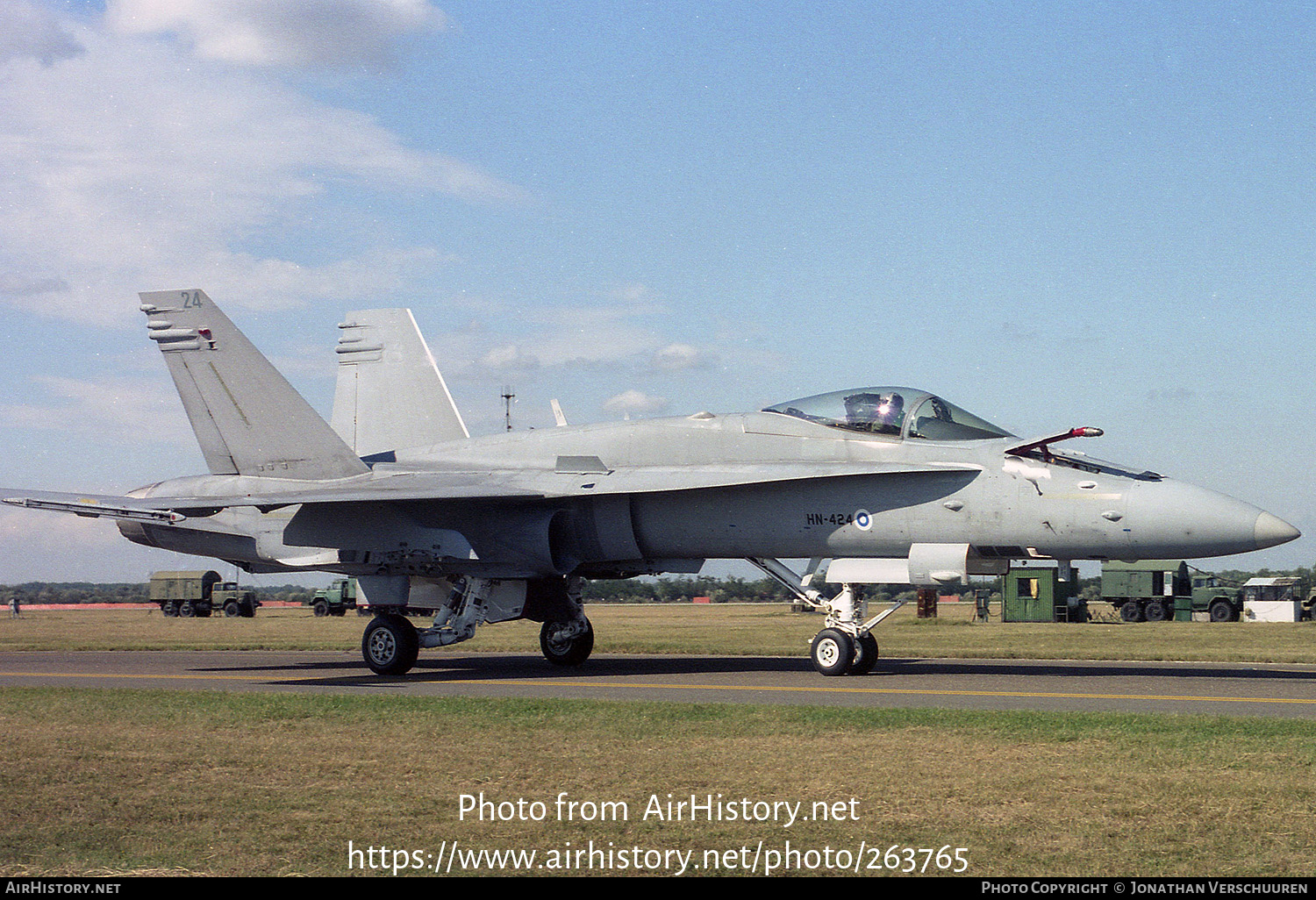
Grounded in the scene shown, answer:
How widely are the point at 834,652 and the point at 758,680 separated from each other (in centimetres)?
105

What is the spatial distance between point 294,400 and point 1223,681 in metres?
13.2

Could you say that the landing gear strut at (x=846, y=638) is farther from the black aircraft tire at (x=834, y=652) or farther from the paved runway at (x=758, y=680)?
the paved runway at (x=758, y=680)

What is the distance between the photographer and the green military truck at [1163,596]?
139 feet

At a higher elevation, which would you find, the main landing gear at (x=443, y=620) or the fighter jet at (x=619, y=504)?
the fighter jet at (x=619, y=504)

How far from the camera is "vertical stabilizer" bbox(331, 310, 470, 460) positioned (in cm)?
2138

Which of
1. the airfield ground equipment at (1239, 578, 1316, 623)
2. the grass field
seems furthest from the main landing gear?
the airfield ground equipment at (1239, 578, 1316, 623)

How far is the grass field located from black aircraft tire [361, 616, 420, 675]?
429 centimetres

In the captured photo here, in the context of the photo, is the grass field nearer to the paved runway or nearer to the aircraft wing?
the paved runway

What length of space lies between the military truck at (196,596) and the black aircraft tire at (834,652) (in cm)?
4553

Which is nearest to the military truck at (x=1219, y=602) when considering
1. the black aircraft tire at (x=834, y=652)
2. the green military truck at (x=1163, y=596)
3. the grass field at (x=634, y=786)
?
the green military truck at (x=1163, y=596)

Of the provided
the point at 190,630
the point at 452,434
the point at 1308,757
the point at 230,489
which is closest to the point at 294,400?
the point at 230,489

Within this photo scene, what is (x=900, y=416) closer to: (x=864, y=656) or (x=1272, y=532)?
(x=864, y=656)

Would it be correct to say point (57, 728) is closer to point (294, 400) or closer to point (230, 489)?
point (230, 489)

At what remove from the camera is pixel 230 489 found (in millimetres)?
16641
